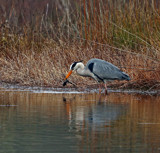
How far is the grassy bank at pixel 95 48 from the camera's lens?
12.1m

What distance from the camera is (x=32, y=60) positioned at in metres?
13.6

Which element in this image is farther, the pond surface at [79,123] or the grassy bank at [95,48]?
the grassy bank at [95,48]

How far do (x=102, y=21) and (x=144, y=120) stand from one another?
7778 millimetres

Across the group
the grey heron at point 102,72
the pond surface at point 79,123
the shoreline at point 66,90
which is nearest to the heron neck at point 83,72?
the grey heron at point 102,72

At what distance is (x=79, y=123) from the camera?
6613 millimetres

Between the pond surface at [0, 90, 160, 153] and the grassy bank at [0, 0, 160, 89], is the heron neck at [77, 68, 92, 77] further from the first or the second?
the pond surface at [0, 90, 160, 153]

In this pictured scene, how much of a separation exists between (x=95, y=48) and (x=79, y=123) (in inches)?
304

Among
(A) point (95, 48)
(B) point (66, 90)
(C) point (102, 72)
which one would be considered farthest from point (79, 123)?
(A) point (95, 48)

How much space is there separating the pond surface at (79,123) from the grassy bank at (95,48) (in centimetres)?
217

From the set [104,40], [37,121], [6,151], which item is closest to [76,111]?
[37,121]

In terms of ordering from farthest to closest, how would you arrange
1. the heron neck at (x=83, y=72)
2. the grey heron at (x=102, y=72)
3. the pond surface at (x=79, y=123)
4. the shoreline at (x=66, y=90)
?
the heron neck at (x=83, y=72) → the grey heron at (x=102, y=72) → the shoreline at (x=66, y=90) → the pond surface at (x=79, y=123)

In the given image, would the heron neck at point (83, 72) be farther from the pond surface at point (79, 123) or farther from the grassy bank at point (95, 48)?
the pond surface at point (79, 123)

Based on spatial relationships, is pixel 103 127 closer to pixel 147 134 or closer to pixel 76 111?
pixel 147 134

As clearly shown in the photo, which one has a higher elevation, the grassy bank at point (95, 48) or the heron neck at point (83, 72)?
the grassy bank at point (95, 48)
